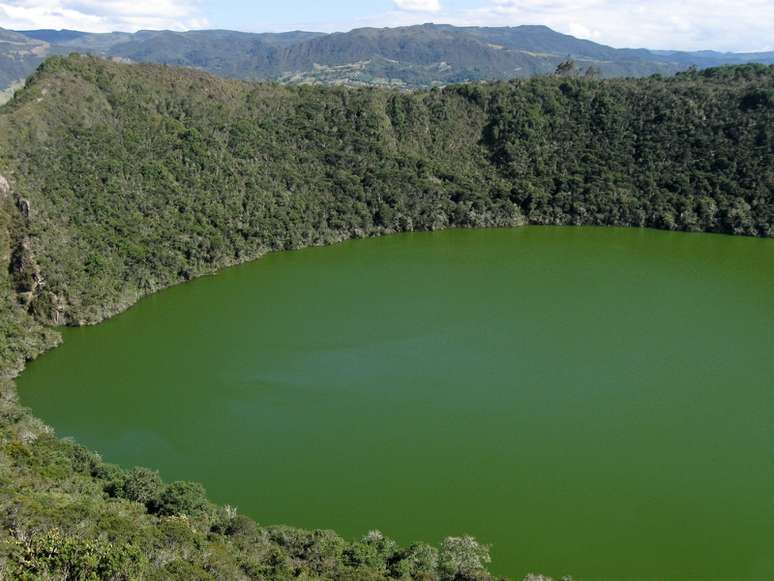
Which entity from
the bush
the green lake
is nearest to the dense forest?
the bush

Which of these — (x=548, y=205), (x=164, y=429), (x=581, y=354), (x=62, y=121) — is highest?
(x=62, y=121)

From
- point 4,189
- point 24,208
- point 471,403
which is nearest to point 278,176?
point 24,208

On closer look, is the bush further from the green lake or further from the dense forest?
the green lake

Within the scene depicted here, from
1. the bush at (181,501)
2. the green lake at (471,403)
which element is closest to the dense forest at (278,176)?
the bush at (181,501)

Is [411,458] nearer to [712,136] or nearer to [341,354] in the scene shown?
[341,354]

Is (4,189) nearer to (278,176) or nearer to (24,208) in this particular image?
(24,208)

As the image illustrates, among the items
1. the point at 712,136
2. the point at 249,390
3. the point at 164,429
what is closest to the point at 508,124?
the point at 712,136

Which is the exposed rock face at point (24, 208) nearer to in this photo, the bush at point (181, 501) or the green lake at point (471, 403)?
the green lake at point (471, 403)
